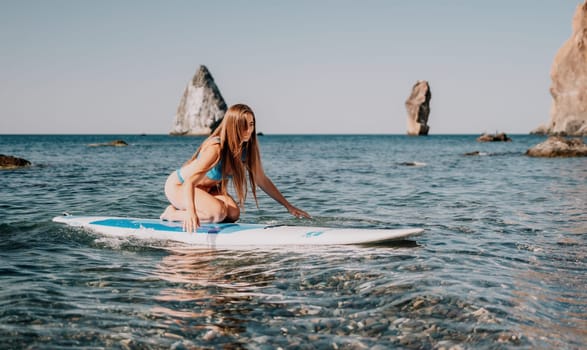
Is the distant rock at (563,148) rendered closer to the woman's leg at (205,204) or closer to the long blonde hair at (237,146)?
the long blonde hair at (237,146)

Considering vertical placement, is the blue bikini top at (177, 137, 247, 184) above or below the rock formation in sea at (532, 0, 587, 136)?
below

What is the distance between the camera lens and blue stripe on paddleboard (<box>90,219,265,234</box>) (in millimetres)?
6766

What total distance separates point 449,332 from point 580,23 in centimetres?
→ 9418

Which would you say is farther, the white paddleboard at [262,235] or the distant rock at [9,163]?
the distant rock at [9,163]

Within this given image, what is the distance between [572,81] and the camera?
87.2 meters

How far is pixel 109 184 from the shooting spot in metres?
15.8

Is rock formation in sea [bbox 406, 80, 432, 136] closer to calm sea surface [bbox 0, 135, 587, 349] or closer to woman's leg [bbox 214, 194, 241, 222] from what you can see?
calm sea surface [bbox 0, 135, 587, 349]

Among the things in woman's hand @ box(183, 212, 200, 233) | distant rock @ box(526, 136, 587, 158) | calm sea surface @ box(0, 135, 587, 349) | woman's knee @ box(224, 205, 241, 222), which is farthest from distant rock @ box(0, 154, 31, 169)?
distant rock @ box(526, 136, 587, 158)

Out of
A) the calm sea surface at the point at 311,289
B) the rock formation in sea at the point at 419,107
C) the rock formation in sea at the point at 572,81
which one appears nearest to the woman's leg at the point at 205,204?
the calm sea surface at the point at 311,289

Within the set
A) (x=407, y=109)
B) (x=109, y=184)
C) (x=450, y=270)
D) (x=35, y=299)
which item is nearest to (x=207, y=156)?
(x=35, y=299)

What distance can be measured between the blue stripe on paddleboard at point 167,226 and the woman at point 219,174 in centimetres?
18

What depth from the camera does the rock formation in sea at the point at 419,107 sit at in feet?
A: 362

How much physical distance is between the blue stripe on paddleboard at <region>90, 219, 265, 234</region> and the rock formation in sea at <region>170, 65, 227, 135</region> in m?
128

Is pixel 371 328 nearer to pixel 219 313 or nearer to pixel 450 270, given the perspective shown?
pixel 219 313
